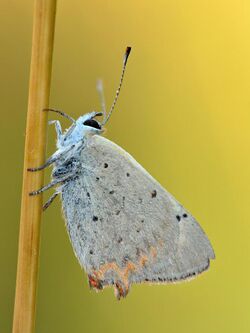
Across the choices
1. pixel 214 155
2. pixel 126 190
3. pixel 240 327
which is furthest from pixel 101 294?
pixel 126 190

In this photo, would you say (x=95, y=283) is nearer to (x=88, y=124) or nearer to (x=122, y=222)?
(x=122, y=222)

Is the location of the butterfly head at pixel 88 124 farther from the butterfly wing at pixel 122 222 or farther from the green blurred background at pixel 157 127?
the green blurred background at pixel 157 127

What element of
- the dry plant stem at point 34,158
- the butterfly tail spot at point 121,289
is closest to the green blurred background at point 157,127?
the butterfly tail spot at point 121,289

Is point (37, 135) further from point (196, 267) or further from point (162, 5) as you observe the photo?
point (162, 5)

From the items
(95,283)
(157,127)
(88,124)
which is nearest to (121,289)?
(95,283)

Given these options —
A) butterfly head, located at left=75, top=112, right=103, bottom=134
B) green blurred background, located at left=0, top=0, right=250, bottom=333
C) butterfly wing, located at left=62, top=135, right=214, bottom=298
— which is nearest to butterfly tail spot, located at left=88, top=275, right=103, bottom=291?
butterfly wing, located at left=62, top=135, right=214, bottom=298

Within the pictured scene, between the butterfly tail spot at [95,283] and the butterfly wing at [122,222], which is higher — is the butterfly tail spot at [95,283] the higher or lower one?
the lower one
